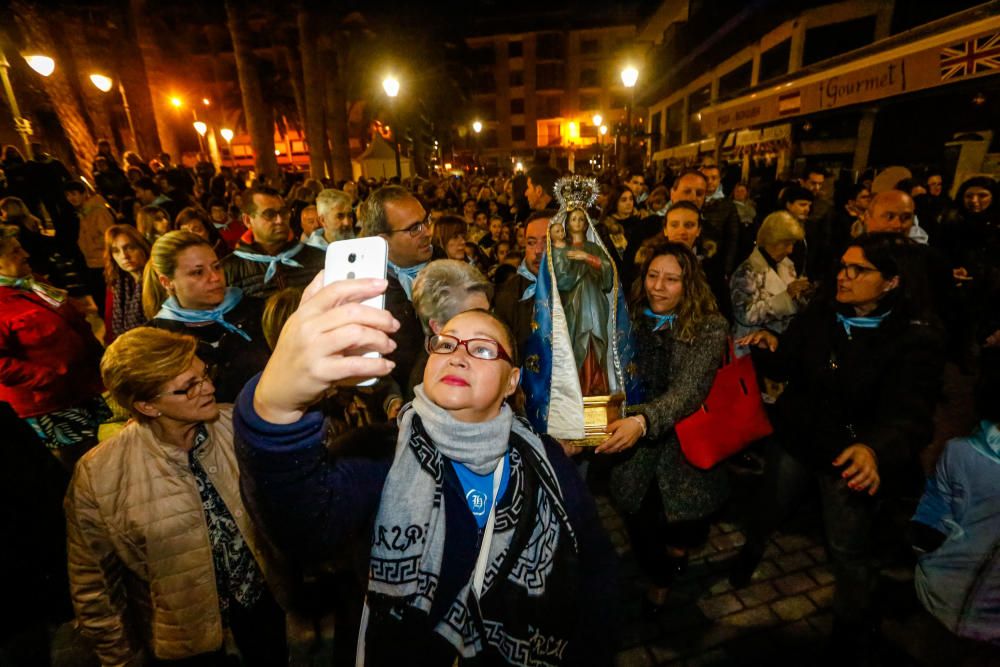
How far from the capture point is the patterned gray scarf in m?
1.48

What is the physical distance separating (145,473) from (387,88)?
13.4 m

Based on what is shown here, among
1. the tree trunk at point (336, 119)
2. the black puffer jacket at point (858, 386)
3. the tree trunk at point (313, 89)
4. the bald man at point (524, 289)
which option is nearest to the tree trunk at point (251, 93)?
the tree trunk at point (313, 89)

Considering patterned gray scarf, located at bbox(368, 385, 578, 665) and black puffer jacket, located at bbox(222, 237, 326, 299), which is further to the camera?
black puffer jacket, located at bbox(222, 237, 326, 299)

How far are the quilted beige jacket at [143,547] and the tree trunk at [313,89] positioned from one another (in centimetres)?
1839

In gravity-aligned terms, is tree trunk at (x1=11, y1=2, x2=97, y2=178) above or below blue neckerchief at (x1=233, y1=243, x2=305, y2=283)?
above

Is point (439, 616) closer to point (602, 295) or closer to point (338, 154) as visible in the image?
point (602, 295)

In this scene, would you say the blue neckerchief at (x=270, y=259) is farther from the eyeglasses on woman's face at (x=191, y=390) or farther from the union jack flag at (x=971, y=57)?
the union jack flag at (x=971, y=57)

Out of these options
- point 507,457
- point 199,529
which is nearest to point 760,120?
point 507,457

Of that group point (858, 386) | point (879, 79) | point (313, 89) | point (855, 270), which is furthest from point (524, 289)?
point (313, 89)

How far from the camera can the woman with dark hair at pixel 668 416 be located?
2705 millimetres

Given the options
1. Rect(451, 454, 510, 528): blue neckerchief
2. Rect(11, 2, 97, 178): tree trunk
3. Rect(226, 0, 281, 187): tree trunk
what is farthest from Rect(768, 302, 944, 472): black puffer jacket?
Rect(11, 2, 97, 178): tree trunk

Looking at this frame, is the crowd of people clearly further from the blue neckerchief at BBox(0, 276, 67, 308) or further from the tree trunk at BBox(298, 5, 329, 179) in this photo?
the tree trunk at BBox(298, 5, 329, 179)

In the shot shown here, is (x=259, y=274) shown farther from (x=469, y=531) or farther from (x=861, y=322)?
(x=861, y=322)

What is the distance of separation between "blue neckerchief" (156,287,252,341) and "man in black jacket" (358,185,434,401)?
106 centimetres
